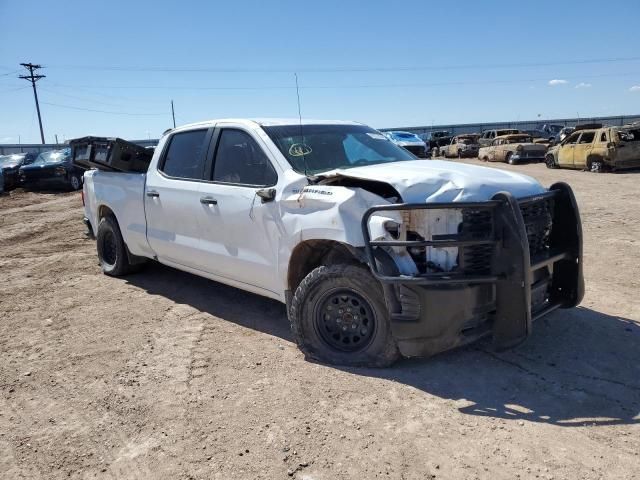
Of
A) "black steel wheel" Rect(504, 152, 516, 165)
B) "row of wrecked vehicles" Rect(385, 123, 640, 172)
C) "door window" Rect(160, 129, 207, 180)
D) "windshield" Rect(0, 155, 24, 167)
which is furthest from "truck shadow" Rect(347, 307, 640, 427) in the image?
"windshield" Rect(0, 155, 24, 167)

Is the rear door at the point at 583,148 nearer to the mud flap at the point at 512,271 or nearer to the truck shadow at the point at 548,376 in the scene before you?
the truck shadow at the point at 548,376

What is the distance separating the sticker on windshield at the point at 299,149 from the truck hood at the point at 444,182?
60 cm

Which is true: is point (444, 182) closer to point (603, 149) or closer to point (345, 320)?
point (345, 320)

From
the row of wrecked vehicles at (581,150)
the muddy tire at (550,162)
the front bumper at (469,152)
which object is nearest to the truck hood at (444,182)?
the row of wrecked vehicles at (581,150)

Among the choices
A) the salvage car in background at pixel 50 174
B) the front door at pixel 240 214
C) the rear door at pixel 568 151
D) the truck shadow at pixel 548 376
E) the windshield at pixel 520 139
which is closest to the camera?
the truck shadow at pixel 548 376

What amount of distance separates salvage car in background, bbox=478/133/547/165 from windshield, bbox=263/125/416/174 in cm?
2168

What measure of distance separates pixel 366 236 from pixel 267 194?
108 centimetres

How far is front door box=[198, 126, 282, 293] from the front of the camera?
14.1 ft

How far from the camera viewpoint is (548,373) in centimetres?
367

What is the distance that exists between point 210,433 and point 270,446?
40 cm

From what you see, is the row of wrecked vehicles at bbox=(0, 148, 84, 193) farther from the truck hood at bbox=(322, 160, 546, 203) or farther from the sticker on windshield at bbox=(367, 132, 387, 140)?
the truck hood at bbox=(322, 160, 546, 203)

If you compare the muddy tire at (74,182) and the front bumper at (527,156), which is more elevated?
the muddy tire at (74,182)

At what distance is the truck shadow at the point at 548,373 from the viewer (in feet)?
10.5

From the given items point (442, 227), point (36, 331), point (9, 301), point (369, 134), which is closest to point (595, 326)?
point (442, 227)
